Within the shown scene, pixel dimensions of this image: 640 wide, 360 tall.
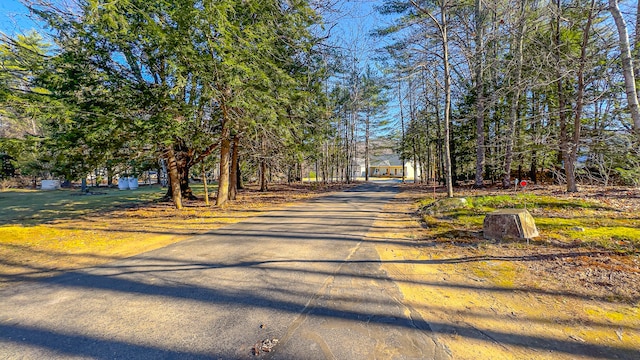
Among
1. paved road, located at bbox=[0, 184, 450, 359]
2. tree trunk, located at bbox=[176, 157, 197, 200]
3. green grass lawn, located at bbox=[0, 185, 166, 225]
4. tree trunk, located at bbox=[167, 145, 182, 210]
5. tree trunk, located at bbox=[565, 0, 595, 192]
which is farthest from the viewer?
tree trunk, located at bbox=[176, 157, 197, 200]

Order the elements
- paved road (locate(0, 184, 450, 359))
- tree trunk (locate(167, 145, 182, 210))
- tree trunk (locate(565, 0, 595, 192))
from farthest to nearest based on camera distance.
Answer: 1. tree trunk (locate(167, 145, 182, 210))
2. tree trunk (locate(565, 0, 595, 192))
3. paved road (locate(0, 184, 450, 359))

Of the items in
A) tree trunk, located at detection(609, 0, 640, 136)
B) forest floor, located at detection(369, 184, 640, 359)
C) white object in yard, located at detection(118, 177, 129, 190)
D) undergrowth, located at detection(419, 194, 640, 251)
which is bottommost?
forest floor, located at detection(369, 184, 640, 359)

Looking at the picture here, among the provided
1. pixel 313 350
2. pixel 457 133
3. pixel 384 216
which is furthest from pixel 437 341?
pixel 457 133

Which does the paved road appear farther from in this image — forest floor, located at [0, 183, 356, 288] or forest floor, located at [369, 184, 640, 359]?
forest floor, located at [0, 183, 356, 288]

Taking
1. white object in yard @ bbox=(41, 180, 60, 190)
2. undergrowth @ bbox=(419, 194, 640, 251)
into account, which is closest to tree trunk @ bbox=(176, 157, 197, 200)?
undergrowth @ bbox=(419, 194, 640, 251)

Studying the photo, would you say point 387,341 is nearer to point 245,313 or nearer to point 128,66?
point 245,313

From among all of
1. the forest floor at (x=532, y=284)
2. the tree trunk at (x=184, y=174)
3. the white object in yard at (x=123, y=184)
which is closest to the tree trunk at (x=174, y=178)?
the tree trunk at (x=184, y=174)

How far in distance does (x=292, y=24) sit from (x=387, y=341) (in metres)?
9.79

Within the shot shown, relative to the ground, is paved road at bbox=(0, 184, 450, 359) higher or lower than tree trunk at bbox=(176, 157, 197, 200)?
lower

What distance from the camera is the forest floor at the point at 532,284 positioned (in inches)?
86.8

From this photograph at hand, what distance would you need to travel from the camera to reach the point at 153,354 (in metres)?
2.11

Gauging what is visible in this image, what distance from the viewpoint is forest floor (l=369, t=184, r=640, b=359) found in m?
2.21

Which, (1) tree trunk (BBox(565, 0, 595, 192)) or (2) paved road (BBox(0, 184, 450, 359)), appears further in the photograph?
(1) tree trunk (BBox(565, 0, 595, 192))

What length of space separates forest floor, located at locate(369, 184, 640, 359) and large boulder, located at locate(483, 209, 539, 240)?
205mm
